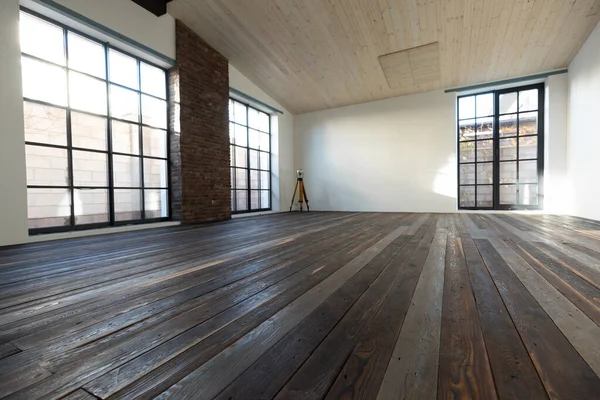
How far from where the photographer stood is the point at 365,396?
0.65 m

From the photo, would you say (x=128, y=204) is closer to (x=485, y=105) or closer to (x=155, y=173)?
(x=155, y=173)

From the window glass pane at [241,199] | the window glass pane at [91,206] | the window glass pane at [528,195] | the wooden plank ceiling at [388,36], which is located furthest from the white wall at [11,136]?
the window glass pane at [528,195]

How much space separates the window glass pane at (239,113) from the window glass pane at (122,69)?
7.35 ft

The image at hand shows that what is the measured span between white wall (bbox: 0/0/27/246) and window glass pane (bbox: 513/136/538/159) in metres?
8.29

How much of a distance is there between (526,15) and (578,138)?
237 cm

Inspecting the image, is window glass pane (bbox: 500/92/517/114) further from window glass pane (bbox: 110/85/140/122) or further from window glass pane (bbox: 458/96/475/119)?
window glass pane (bbox: 110/85/140/122)

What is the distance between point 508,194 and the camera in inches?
244

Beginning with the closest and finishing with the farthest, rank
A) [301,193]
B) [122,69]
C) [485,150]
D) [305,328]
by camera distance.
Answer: [305,328], [122,69], [485,150], [301,193]

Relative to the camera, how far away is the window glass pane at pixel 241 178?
631 centimetres

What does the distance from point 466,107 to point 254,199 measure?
5381 mm

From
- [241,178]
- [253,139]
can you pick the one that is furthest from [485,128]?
[241,178]

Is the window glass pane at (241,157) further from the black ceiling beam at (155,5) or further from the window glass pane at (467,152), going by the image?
the window glass pane at (467,152)

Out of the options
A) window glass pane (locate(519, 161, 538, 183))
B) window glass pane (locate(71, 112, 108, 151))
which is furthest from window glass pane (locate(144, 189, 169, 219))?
window glass pane (locate(519, 161, 538, 183))

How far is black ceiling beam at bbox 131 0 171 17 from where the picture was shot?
410 cm
